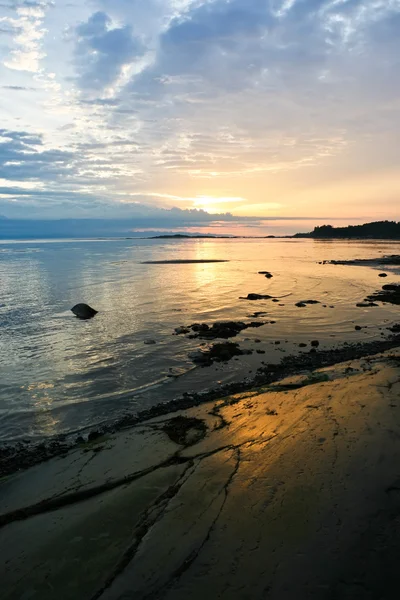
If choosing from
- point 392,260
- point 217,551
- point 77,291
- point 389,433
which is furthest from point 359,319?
point 392,260

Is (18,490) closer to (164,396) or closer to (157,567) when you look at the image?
(157,567)

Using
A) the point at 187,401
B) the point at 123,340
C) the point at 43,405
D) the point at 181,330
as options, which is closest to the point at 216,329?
the point at 181,330

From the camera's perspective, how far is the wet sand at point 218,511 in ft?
13.9

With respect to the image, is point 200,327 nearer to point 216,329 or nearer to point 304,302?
point 216,329

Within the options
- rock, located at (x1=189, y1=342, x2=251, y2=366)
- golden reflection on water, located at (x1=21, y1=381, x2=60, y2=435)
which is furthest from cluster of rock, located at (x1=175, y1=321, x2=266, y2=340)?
golden reflection on water, located at (x1=21, y1=381, x2=60, y2=435)

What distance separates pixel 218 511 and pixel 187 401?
513cm

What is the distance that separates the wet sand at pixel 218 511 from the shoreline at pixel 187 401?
15.6 inches

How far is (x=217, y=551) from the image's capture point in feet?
15.2

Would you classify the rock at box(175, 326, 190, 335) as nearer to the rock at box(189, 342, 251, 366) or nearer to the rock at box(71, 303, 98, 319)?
the rock at box(189, 342, 251, 366)

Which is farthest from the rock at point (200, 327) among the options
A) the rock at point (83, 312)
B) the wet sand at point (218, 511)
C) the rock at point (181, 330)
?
the wet sand at point (218, 511)

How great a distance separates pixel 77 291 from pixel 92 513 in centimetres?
3095

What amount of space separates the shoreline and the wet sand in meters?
0.40

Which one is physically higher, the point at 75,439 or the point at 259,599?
the point at 259,599

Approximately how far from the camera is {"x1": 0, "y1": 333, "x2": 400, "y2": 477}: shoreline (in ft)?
Answer: 26.0
